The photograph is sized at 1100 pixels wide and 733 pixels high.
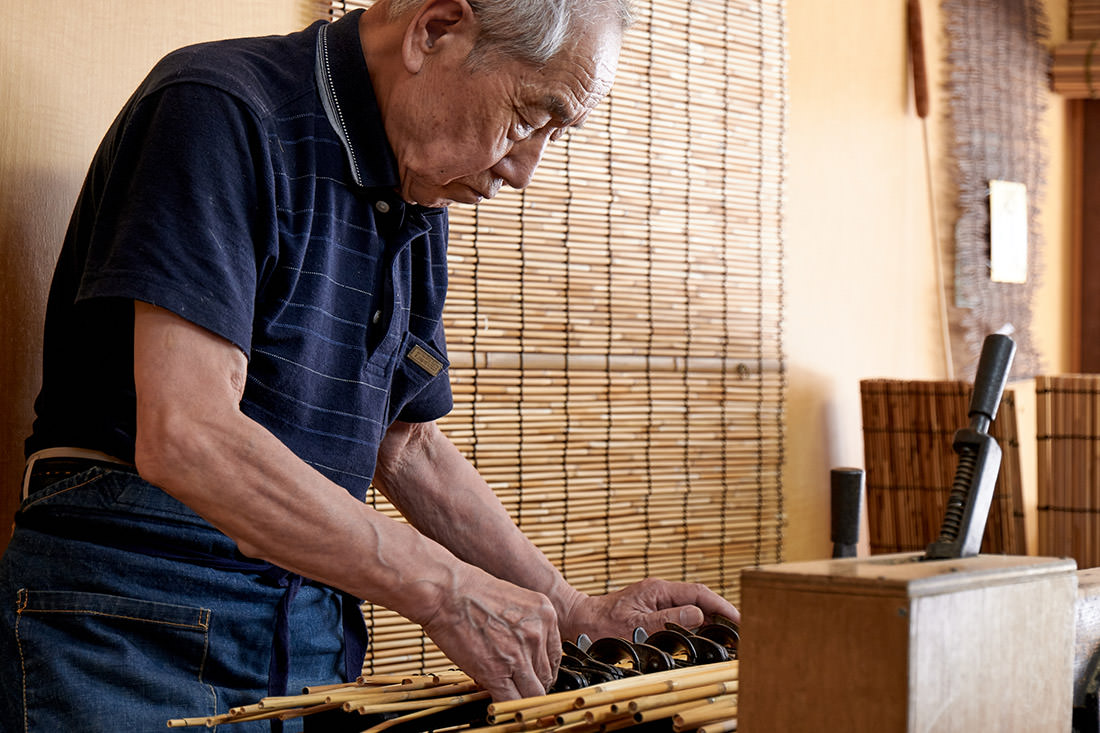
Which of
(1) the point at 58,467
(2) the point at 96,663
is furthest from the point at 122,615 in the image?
(1) the point at 58,467

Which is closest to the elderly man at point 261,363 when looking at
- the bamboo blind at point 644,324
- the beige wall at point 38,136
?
the beige wall at point 38,136

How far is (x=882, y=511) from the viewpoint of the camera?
294 cm

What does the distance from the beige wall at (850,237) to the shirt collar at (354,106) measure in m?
1.72

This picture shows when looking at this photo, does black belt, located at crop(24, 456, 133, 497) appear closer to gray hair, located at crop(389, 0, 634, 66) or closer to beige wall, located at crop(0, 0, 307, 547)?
beige wall, located at crop(0, 0, 307, 547)

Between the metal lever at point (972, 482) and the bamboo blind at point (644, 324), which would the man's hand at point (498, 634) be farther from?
the bamboo blind at point (644, 324)

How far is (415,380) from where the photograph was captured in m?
1.59

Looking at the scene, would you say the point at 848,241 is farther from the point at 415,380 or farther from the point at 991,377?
the point at 991,377

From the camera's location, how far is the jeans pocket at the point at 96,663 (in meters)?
1.29

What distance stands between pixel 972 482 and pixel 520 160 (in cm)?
75

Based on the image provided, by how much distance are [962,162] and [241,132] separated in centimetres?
262

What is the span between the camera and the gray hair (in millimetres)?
1361

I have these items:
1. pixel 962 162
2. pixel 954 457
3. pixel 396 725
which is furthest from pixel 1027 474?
pixel 396 725

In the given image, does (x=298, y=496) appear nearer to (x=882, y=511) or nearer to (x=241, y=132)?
(x=241, y=132)

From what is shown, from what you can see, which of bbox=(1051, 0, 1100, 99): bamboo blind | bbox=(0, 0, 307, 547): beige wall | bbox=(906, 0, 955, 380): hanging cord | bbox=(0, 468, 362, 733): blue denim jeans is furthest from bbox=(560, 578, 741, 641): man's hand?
bbox=(1051, 0, 1100, 99): bamboo blind
